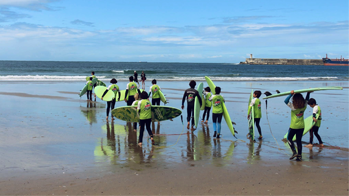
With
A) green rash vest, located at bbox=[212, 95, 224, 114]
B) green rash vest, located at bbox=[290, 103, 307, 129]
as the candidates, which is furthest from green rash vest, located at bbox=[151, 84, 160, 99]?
green rash vest, located at bbox=[290, 103, 307, 129]

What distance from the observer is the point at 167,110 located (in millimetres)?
9273

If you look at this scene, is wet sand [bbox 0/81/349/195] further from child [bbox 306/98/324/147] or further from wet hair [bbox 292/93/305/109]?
wet hair [bbox 292/93/305/109]

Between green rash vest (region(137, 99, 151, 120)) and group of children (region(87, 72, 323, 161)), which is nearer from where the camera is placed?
group of children (region(87, 72, 323, 161))

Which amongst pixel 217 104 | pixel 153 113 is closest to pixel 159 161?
pixel 153 113

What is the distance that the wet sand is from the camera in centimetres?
508

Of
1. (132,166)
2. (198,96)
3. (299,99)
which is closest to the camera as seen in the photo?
(132,166)

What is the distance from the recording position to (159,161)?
6496 mm

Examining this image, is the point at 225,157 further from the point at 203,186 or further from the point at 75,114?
the point at 75,114

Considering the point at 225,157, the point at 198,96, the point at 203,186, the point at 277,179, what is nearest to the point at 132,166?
the point at 203,186

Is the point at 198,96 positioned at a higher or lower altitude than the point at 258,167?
higher

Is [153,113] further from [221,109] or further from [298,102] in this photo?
[298,102]

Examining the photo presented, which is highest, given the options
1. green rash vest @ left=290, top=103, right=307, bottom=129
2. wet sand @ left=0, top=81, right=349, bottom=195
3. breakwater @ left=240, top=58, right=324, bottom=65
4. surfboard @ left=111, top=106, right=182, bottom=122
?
breakwater @ left=240, top=58, right=324, bottom=65

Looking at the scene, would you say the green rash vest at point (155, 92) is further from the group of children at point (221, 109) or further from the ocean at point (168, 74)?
the ocean at point (168, 74)

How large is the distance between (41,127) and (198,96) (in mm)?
4929
